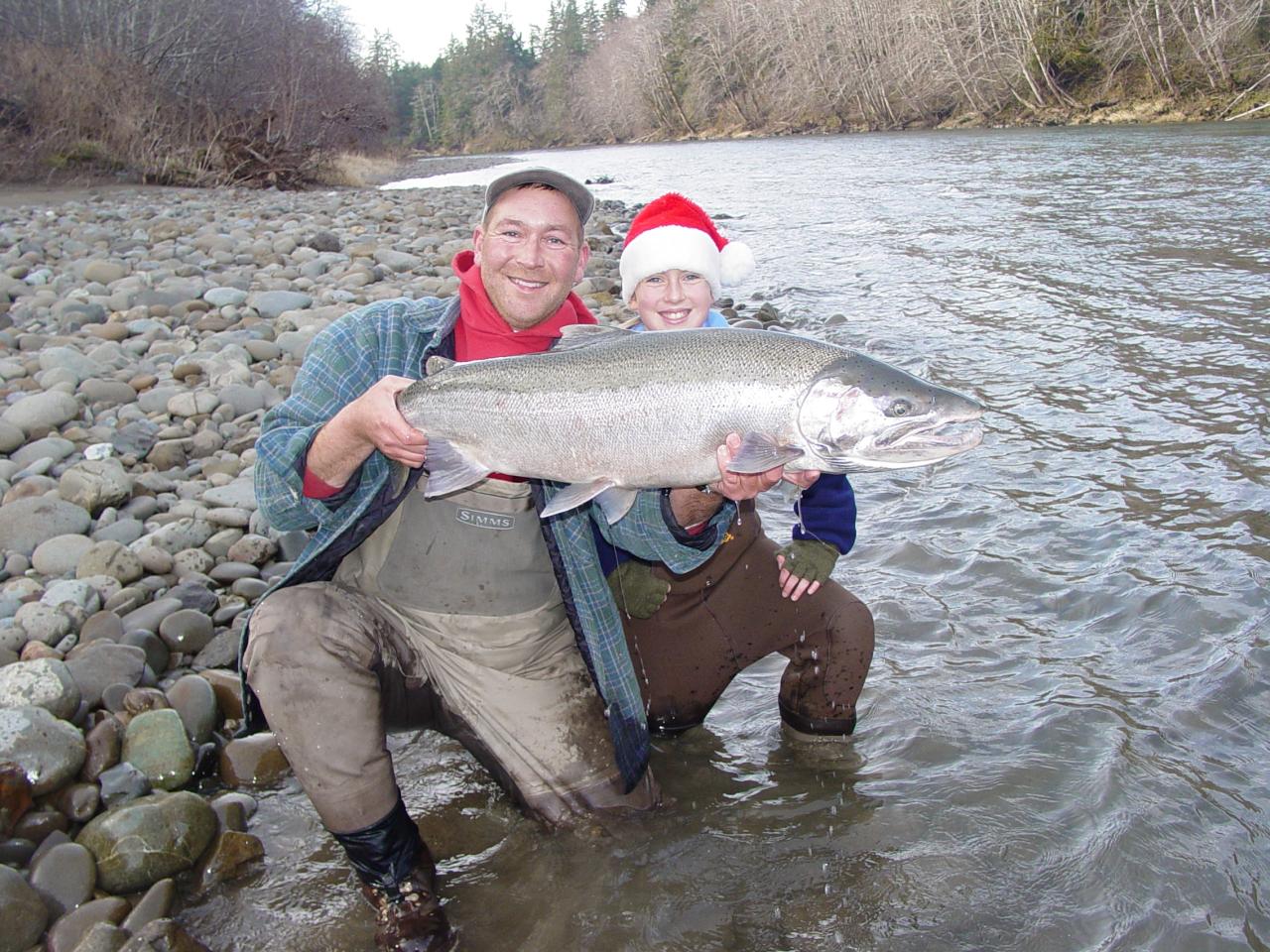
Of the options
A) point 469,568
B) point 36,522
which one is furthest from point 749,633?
point 36,522

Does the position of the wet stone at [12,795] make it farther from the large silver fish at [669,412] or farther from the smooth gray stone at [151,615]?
the large silver fish at [669,412]

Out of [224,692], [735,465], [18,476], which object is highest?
[735,465]

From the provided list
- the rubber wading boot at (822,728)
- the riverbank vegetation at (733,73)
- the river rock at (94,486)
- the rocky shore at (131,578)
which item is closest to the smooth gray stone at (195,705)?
the rocky shore at (131,578)

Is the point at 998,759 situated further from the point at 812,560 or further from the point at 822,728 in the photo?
the point at 812,560

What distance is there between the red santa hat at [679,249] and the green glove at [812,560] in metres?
1.40

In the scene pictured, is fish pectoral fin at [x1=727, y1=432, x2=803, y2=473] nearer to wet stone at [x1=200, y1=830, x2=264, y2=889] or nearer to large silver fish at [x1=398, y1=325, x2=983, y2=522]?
large silver fish at [x1=398, y1=325, x2=983, y2=522]

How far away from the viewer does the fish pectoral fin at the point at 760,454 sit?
111 inches

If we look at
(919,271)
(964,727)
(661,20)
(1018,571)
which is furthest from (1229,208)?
(661,20)

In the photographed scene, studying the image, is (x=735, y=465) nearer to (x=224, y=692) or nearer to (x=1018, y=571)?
(x=224, y=692)

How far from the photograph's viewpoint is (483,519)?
318cm

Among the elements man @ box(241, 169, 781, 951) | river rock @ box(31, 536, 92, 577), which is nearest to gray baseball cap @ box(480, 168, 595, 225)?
man @ box(241, 169, 781, 951)

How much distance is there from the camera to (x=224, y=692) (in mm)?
3793

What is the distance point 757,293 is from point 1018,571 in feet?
26.4

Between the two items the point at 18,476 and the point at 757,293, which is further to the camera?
the point at 757,293
